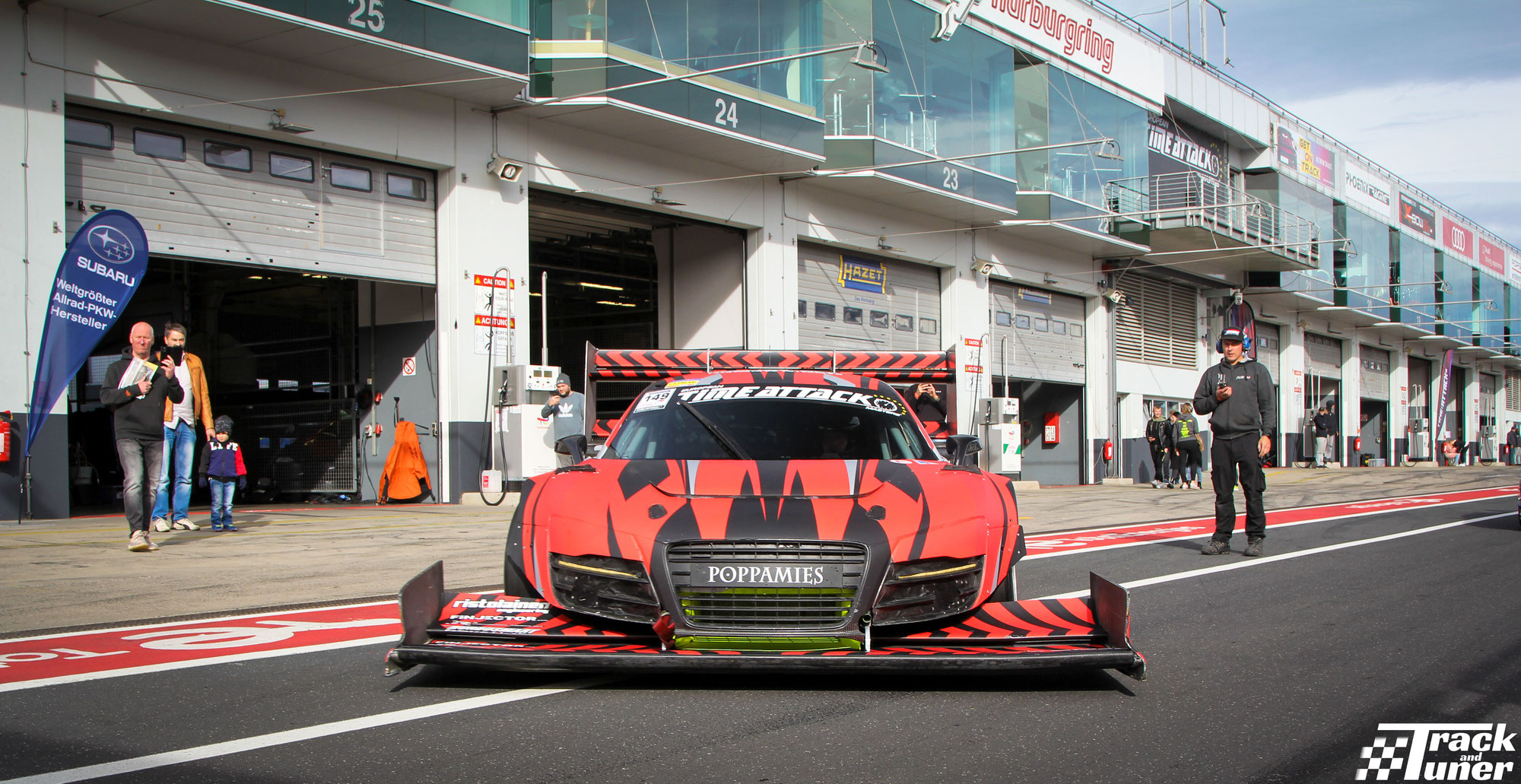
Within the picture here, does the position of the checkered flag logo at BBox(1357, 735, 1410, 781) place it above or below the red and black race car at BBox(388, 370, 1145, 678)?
below

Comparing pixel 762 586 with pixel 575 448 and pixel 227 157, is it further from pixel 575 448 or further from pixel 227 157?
pixel 227 157

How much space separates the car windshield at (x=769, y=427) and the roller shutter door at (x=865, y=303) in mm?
16500

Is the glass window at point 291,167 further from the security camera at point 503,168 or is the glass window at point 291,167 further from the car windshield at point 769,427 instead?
the car windshield at point 769,427

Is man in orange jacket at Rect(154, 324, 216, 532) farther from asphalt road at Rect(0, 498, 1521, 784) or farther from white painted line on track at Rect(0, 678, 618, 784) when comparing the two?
white painted line on track at Rect(0, 678, 618, 784)

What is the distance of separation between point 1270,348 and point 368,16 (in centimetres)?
3550

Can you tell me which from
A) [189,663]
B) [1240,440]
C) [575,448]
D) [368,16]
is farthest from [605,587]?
[368,16]

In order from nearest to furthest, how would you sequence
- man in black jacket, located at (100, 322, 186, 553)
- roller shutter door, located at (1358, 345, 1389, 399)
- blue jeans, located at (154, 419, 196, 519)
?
man in black jacket, located at (100, 322, 186, 553)
blue jeans, located at (154, 419, 196, 519)
roller shutter door, located at (1358, 345, 1389, 399)

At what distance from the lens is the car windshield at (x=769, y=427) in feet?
18.6

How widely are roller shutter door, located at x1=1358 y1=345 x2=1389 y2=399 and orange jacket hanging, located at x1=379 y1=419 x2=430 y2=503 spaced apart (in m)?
43.2

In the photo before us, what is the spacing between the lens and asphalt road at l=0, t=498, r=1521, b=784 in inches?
131

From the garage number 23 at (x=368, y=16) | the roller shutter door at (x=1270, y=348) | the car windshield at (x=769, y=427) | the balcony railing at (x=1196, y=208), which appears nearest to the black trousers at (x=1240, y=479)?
the car windshield at (x=769, y=427)

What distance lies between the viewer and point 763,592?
13.9ft

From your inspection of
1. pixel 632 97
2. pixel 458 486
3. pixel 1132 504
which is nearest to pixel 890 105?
pixel 632 97

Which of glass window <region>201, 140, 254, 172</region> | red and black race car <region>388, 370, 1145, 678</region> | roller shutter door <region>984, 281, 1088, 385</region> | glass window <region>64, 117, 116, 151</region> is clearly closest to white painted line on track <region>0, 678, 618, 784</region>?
red and black race car <region>388, 370, 1145, 678</region>
